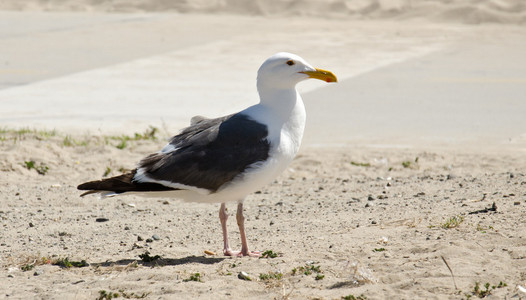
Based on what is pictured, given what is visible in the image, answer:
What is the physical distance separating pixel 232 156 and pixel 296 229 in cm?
126

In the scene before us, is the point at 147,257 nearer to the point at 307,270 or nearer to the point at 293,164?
the point at 307,270

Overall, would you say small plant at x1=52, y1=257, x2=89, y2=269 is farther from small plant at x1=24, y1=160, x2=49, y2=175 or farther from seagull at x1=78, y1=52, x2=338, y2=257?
small plant at x1=24, y1=160, x2=49, y2=175

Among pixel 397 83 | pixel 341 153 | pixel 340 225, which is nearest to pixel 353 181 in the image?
pixel 341 153

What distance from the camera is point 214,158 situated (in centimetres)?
559

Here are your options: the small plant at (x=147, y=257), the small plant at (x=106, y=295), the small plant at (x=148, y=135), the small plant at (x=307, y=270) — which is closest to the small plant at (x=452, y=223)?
the small plant at (x=307, y=270)

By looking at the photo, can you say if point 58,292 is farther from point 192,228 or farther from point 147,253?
point 192,228

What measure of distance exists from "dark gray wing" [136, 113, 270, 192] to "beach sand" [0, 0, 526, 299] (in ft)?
1.96

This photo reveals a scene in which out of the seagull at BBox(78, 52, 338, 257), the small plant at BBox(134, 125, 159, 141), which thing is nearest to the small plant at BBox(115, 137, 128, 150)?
the small plant at BBox(134, 125, 159, 141)

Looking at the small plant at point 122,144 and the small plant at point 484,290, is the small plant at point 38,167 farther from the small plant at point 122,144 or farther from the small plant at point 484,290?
the small plant at point 484,290

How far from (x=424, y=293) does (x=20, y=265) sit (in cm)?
275

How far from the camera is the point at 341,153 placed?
31.3 ft

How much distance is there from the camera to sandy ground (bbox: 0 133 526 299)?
5.03 metres

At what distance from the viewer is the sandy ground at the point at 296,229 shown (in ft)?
16.5

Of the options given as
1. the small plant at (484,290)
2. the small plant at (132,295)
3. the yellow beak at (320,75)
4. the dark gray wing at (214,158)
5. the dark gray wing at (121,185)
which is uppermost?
the yellow beak at (320,75)
